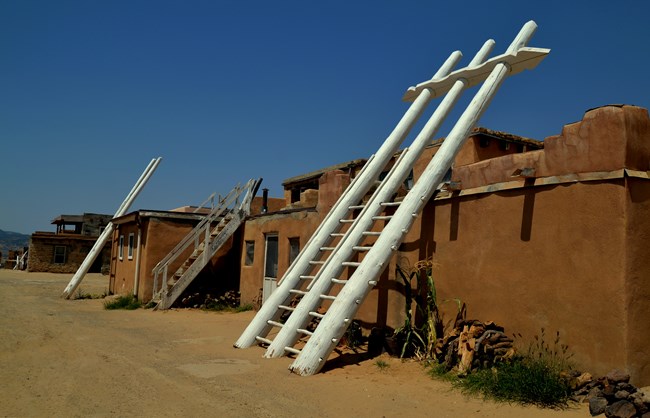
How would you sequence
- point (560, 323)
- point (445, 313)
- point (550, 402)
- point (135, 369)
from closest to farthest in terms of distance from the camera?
point (550, 402) < point (560, 323) < point (135, 369) < point (445, 313)

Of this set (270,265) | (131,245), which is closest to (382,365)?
(270,265)

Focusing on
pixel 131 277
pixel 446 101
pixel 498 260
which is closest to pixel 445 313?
pixel 498 260

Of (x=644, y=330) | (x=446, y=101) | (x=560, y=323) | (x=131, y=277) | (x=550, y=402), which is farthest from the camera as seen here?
(x=131, y=277)

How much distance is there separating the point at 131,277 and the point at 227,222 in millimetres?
4408

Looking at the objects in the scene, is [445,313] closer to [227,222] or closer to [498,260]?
[498,260]

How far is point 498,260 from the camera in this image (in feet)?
24.0

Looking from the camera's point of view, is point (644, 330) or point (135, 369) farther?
point (135, 369)

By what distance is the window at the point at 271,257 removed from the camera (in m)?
14.0

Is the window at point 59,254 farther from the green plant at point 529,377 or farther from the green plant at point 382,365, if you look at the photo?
the green plant at point 529,377

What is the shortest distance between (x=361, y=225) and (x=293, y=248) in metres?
4.73

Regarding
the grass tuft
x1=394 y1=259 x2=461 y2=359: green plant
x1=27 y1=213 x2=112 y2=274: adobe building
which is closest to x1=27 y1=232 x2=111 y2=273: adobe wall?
x1=27 y1=213 x2=112 y2=274: adobe building

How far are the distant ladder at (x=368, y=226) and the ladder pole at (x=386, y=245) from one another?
0.01 meters

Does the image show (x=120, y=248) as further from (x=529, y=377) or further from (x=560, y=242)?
(x=529, y=377)

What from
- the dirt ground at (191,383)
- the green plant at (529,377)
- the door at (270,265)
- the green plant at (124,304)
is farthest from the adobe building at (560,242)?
the green plant at (124,304)
